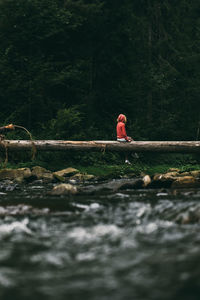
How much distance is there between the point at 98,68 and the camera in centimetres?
2298

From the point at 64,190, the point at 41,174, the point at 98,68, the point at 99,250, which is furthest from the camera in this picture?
the point at 98,68

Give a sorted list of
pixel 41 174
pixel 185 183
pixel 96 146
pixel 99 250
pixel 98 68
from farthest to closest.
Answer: pixel 98 68, pixel 41 174, pixel 96 146, pixel 185 183, pixel 99 250

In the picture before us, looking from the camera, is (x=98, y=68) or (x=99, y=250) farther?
(x=98, y=68)

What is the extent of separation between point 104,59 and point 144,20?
632cm

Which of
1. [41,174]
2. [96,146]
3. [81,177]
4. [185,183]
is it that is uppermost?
[96,146]

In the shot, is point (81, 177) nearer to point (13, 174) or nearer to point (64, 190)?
point (13, 174)

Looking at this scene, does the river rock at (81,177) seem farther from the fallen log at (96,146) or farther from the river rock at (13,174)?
the river rock at (13,174)

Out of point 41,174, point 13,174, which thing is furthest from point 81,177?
point 13,174

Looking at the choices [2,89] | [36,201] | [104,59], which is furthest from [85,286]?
[104,59]

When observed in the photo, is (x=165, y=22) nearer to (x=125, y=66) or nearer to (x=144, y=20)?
(x=144, y=20)

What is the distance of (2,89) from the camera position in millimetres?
18797

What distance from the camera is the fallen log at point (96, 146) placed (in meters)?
14.1

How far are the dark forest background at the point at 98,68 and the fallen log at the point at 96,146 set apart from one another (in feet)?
11.1

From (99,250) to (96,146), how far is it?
362 inches
